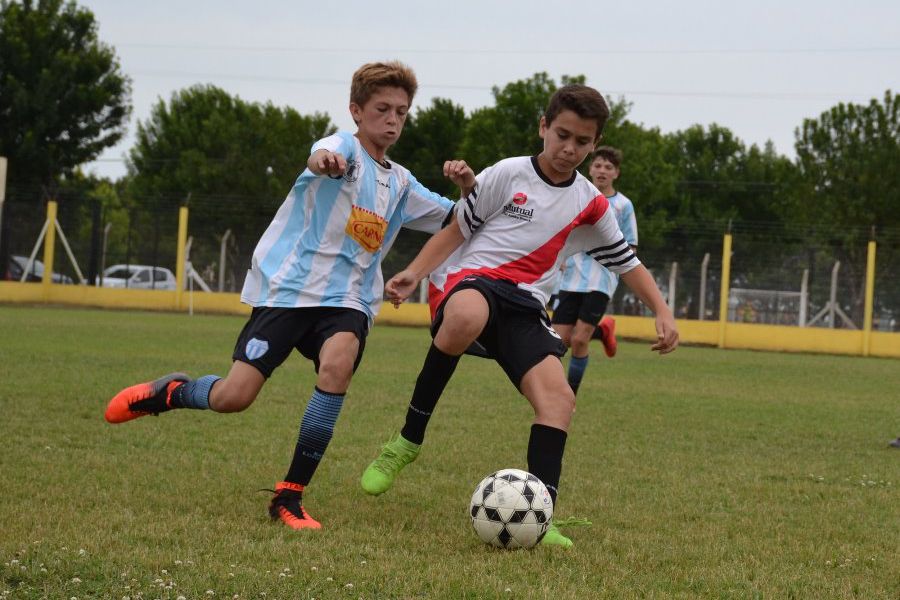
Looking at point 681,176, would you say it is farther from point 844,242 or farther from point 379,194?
point 379,194

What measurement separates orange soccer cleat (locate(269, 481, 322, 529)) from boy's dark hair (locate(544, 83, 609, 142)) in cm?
180

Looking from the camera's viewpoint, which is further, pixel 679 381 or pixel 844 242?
pixel 844 242

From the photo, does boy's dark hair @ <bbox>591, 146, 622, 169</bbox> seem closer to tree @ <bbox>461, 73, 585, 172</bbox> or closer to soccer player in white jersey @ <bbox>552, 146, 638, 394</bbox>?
soccer player in white jersey @ <bbox>552, 146, 638, 394</bbox>

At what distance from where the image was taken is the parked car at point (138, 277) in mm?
27469

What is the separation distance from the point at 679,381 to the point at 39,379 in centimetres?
691

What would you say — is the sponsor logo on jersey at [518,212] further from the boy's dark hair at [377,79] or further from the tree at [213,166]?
the tree at [213,166]

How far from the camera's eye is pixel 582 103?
14.8 feet

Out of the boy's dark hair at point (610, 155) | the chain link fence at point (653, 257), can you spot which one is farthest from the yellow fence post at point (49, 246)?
the boy's dark hair at point (610, 155)

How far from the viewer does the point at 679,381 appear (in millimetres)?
12898

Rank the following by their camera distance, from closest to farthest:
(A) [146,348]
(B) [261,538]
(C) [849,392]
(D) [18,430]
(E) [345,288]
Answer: (B) [261,538], (E) [345,288], (D) [18,430], (C) [849,392], (A) [146,348]

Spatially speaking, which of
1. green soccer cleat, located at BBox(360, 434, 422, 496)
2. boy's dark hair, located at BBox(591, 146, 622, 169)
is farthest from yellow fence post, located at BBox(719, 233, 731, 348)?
green soccer cleat, located at BBox(360, 434, 422, 496)

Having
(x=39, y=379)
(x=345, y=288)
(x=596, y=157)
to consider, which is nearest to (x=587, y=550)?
(x=345, y=288)

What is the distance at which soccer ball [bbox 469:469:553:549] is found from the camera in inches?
158

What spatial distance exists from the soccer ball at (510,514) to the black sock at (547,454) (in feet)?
0.72
